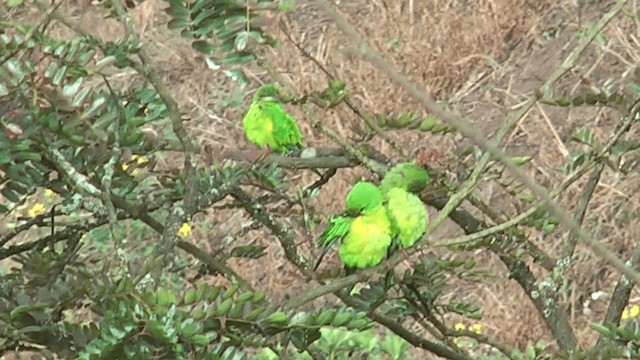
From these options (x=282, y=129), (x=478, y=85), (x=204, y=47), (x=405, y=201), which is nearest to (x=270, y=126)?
(x=282, y=129)

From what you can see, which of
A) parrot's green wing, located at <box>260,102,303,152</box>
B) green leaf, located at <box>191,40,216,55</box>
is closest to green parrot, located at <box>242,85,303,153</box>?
parrot's green wing, located at <box>260,102,303,152</box>

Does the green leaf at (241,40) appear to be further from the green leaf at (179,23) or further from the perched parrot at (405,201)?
the perched parrot at (405,201)

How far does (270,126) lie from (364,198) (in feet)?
0.98

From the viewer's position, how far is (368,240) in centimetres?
106

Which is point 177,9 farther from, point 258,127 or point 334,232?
point 258,127

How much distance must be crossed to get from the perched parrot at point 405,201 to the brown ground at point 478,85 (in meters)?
1.45

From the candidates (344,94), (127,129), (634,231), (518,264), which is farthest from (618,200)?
(127,129)

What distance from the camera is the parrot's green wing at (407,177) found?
1.01 m

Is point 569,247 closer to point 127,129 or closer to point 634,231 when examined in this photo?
point 127,129

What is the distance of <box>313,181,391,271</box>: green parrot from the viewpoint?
41.4 inches

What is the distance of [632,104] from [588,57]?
2113 millimetres

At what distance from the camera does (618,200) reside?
263cm

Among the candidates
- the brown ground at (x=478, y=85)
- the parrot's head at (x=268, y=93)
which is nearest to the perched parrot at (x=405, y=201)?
the parrot's head at (x=268, y=93)

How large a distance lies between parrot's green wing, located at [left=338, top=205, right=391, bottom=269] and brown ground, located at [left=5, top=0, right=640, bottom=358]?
1434 mm
